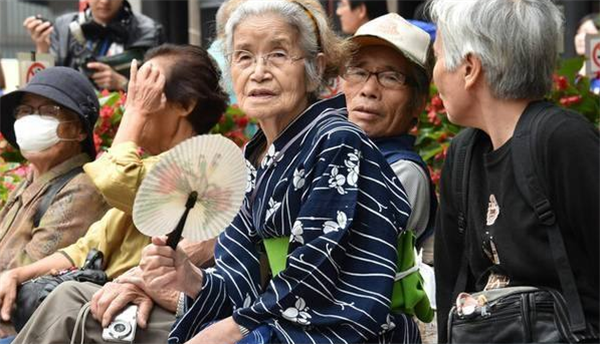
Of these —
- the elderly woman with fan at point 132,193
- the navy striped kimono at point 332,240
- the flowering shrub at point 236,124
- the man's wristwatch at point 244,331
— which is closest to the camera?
the navy striped kimono at point 332,240

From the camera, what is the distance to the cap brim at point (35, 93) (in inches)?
229

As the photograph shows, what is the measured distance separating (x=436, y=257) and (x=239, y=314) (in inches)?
29.9

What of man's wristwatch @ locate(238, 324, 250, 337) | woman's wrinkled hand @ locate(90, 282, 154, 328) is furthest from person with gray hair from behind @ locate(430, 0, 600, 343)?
woman's wrinkled hand @ locate(90, 282, 154, 328)

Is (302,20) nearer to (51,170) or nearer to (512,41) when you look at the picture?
(512,41)

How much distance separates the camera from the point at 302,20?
4.46 meters

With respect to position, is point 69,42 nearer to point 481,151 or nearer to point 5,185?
point 5,185

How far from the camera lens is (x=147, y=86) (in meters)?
5.51

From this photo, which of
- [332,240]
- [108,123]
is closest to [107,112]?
[108,123]

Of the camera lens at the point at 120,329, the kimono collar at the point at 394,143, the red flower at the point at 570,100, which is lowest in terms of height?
the camera lens at the point at 120,329

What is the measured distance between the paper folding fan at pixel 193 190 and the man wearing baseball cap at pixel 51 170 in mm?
1682

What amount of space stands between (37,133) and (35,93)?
7.7 inches

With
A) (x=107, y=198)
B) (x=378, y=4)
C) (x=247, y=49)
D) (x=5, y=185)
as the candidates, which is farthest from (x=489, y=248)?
(x=378, y=4)

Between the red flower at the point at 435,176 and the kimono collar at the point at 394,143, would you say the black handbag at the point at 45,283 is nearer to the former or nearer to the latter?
the kimono collar at the point at 394,143

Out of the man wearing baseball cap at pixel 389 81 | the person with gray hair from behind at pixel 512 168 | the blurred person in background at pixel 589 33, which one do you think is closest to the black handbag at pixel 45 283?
the man wearing baseball cap at pixel 389 81
